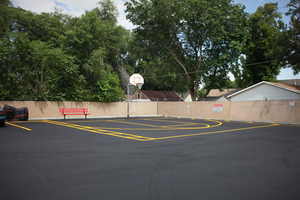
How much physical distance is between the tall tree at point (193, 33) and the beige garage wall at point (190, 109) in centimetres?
725

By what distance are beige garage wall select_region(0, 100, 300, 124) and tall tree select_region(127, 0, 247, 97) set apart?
7250 mm

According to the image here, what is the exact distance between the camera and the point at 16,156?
5.21 m

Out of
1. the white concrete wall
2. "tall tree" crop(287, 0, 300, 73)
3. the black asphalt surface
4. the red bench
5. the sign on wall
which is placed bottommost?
the black asphalt surface

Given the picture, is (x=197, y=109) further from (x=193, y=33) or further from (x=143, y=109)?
(x=193, y=33)

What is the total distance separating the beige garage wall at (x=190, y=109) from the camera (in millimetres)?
16594

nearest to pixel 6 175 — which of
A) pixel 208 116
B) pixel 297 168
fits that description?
pixel 297 168

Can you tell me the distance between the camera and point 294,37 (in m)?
22.6

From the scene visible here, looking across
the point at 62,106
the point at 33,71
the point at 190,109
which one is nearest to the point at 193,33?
the point at 190,109

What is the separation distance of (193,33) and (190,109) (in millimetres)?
10920

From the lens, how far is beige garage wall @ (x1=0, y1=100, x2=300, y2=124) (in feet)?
54.4

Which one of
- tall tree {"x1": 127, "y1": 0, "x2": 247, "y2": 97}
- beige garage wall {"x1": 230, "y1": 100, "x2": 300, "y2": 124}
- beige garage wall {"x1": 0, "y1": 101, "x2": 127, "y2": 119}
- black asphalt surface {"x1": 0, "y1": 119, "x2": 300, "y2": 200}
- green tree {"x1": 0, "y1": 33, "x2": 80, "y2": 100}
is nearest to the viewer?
black asphalt surface {"x1": 0, "y1": 119, "x2": 300, "y2": 200}

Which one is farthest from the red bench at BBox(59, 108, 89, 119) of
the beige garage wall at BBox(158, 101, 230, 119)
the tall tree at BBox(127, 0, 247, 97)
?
the tall tree at BBox(127, 0, 247, 97)

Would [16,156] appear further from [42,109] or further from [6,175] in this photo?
[42,109]

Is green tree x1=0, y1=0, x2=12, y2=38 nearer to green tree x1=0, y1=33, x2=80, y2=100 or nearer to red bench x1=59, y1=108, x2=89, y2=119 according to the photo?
green tree x1=0, y1=33, x2=80, y2=100
